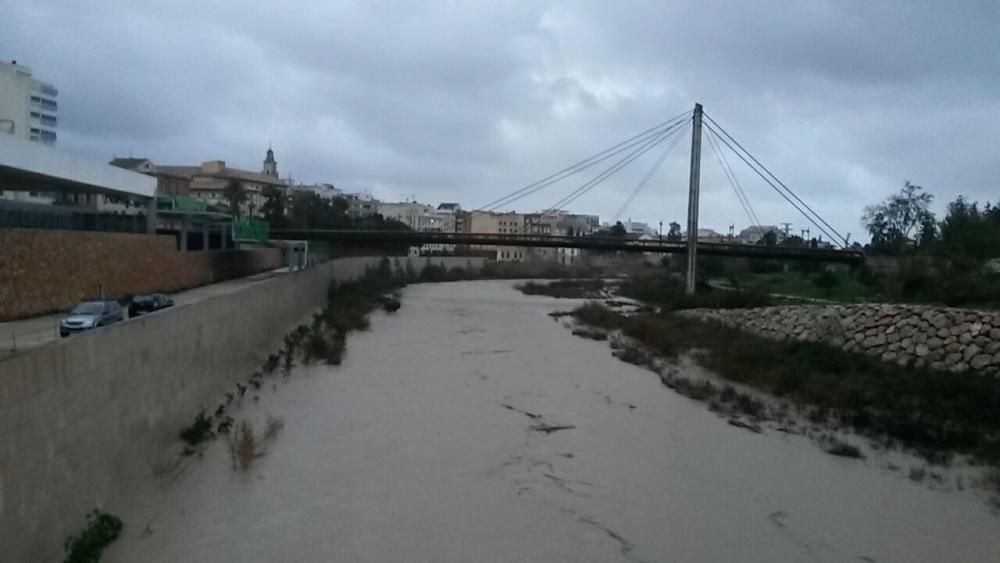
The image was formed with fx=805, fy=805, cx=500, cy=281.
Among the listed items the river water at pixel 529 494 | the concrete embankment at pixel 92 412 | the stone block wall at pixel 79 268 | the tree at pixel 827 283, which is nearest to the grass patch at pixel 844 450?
the river water at pixel 529 494

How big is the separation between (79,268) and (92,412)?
36.4 feet

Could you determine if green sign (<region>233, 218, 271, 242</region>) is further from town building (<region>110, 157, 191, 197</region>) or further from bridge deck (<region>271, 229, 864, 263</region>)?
town building (<region>110, 157, 191, 197</region>)

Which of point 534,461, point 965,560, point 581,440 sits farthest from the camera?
point 581,440

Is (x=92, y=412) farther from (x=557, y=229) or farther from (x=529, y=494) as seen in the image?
(x=557, y=229)

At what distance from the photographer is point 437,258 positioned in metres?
61.8

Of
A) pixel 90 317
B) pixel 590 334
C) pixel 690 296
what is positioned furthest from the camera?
pixel 690 296

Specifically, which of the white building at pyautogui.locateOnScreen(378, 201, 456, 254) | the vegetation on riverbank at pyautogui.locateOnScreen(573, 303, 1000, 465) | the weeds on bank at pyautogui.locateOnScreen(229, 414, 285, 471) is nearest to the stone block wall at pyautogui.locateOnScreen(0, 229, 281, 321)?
the weeds on bank at pyautogui.locateOnScreen(229, 414, 285, 471)

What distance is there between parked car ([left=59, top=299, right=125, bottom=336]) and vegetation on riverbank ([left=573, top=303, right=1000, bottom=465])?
427 inches

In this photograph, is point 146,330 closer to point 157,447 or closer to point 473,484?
point 157,447

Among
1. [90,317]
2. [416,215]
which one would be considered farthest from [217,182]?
[90,317]

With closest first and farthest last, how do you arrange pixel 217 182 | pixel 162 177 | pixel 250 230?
pixel 250 230, pixel 162 177, pixel 217 182

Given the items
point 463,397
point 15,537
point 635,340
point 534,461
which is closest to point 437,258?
point 635,340

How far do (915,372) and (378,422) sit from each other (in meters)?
10.0

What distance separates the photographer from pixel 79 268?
16.5 m
